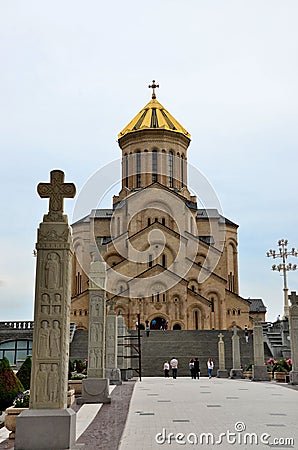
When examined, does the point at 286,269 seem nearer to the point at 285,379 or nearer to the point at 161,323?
the point at 161,323

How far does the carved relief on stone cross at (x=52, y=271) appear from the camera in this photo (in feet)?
22.0

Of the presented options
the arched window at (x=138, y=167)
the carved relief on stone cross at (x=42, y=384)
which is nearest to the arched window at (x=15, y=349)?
the arched window at (x=138, y=167)

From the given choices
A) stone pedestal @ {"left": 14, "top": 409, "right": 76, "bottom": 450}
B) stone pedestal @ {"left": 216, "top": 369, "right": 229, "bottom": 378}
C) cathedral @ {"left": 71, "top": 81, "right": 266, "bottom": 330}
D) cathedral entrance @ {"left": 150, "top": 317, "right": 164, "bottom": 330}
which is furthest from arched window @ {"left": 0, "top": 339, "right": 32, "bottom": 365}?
stone pedestal @ {"left": 14, "top": 409, "right": 76, "bottom": 450}

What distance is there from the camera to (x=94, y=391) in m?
12.4

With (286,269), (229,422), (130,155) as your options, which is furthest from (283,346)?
(229,422)

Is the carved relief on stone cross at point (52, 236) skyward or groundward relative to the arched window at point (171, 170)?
groundward

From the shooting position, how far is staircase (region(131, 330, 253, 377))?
29.6 meters

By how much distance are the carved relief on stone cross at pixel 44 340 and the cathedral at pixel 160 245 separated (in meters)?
30.6

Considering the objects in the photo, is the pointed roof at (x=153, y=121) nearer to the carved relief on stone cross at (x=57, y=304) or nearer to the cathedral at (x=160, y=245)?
the cathedral at (x=160, y=245)

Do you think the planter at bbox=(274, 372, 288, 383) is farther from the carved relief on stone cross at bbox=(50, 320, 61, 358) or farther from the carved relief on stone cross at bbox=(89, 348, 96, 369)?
the carved relief on stone cross at bbox=(50, 320, 61, 358)

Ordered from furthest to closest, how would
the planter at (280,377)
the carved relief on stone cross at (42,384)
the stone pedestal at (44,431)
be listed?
the planter at (280,377)
the carved relief on stone cross at (42,384)
the stone pedestal at (44,431)

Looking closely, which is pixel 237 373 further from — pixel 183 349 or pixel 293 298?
pixel 183 349

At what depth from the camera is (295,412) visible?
10711 mm

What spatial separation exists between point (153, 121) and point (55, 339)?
43.5 m
